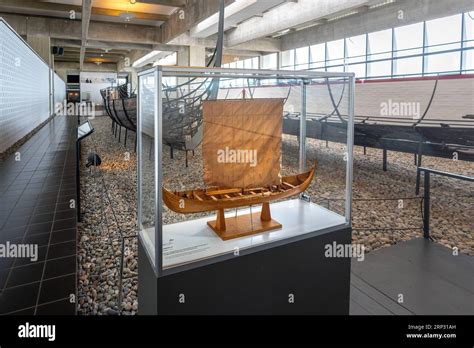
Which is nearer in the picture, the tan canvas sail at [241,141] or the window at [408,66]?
the tan canvas sail at [241,141]

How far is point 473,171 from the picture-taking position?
6.44 meters

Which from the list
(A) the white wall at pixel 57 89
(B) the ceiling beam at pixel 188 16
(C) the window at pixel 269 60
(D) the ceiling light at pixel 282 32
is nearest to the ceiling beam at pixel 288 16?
(B) the ceiling beam at pixel 188 16

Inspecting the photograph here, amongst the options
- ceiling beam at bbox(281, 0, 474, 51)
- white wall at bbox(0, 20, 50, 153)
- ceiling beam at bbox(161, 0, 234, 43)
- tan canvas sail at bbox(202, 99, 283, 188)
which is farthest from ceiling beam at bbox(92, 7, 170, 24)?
tan canvas sail at bbox(202, 99, 283, 188)

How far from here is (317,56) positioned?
17094 millimetres

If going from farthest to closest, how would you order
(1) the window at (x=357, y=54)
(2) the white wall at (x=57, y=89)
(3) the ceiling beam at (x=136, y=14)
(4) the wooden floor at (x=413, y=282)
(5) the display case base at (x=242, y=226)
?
(2) the white wall at (x=57, y=89), (1) the window at (x=357, y=54), (3) the ceiling beam at (x=136, y=14), (4) the wooden floor at (x=413, y=282), (5) the display case base at (x=242, y=226)

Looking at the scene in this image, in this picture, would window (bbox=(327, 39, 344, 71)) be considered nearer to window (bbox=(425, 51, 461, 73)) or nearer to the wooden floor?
window (bbox=(425, 51, 461, 73))

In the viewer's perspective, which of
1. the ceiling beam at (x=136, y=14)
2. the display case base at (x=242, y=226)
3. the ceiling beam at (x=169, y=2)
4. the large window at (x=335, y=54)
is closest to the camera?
the display case base at (x=242, y=226)

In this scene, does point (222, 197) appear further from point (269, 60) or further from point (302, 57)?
point (269, 60)

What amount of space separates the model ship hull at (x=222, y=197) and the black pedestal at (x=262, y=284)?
0.82ft

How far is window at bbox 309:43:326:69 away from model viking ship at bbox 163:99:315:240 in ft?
51.9

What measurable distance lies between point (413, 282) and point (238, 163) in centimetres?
152

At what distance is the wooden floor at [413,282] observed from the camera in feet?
6.99

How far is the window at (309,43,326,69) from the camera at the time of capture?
16.7 m

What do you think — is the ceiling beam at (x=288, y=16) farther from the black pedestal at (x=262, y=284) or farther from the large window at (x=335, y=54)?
the black pedestal at (x=262, y=284)
